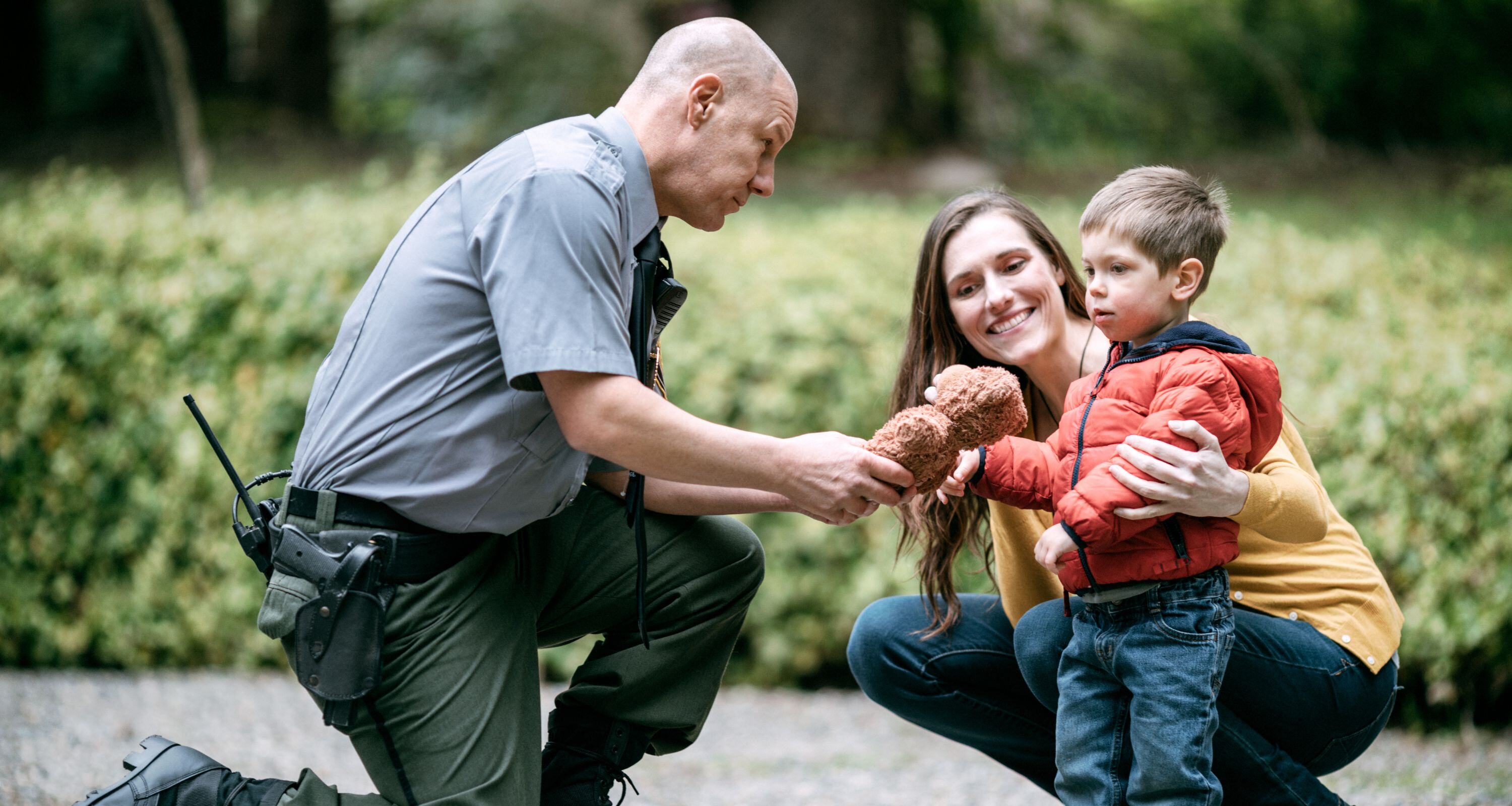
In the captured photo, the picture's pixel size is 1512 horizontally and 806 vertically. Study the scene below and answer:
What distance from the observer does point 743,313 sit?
4.98 m

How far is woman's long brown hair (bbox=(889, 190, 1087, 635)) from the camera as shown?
9.43 feet

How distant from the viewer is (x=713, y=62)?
7.91ft

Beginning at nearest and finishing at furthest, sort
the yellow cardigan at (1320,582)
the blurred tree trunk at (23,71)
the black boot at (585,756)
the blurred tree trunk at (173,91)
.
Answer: the yellow cardigan at (1320,582) → the black boot at (585,756) → the blurred tree trunk at (173,91) → the blurred tree trunk at (23,71)

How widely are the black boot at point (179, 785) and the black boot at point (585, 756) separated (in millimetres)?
577

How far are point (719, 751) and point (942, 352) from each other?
2131 mm

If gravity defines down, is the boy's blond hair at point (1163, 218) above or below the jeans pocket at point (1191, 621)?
above

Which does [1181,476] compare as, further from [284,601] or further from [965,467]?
[284,601]

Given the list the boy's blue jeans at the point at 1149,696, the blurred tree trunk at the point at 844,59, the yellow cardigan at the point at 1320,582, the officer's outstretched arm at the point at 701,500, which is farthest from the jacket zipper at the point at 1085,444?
the blurred tree trunk at the point at 844,59

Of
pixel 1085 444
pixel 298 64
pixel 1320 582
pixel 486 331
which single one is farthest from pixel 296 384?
pixel 298 64

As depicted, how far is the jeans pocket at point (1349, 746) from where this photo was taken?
261cm

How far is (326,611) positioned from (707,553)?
3.00 ft

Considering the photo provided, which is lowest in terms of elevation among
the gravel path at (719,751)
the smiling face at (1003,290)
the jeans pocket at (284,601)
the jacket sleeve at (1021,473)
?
the gravel path at (719,751)

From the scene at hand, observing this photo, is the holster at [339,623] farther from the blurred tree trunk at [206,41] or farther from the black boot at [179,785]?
the blurred tree trunk at [206,41]

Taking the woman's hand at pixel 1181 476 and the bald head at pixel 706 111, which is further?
the bald head at pixel 706 111
